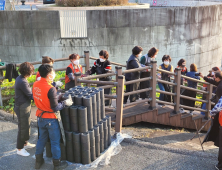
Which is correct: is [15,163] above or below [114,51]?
below

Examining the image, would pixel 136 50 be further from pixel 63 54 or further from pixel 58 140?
pixel 63 54

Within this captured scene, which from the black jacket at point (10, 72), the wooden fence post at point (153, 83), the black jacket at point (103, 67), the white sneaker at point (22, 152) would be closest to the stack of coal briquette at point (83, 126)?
the white sneaker at point (22, 152)

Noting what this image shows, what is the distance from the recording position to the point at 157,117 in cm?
717

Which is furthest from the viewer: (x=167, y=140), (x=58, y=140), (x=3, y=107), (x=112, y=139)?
(x=3, y=107)

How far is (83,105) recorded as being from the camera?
462cm

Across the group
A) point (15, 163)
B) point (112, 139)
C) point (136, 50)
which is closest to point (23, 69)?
point (15, 163)

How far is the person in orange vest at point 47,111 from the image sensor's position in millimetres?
4230

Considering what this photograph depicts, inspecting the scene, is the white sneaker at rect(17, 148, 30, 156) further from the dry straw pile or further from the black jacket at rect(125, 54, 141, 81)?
the dry straw pile

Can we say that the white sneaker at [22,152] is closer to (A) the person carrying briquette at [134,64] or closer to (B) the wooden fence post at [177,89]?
(A) the person carrying briquette at [134,64]

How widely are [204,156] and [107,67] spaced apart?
117 inches

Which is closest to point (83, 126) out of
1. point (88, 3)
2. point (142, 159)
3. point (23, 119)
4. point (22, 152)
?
point (23, 119)

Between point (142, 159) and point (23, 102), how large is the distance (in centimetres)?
230

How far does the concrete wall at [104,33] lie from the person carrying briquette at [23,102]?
7.24 meters

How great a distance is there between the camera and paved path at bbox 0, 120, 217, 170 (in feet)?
15.5
